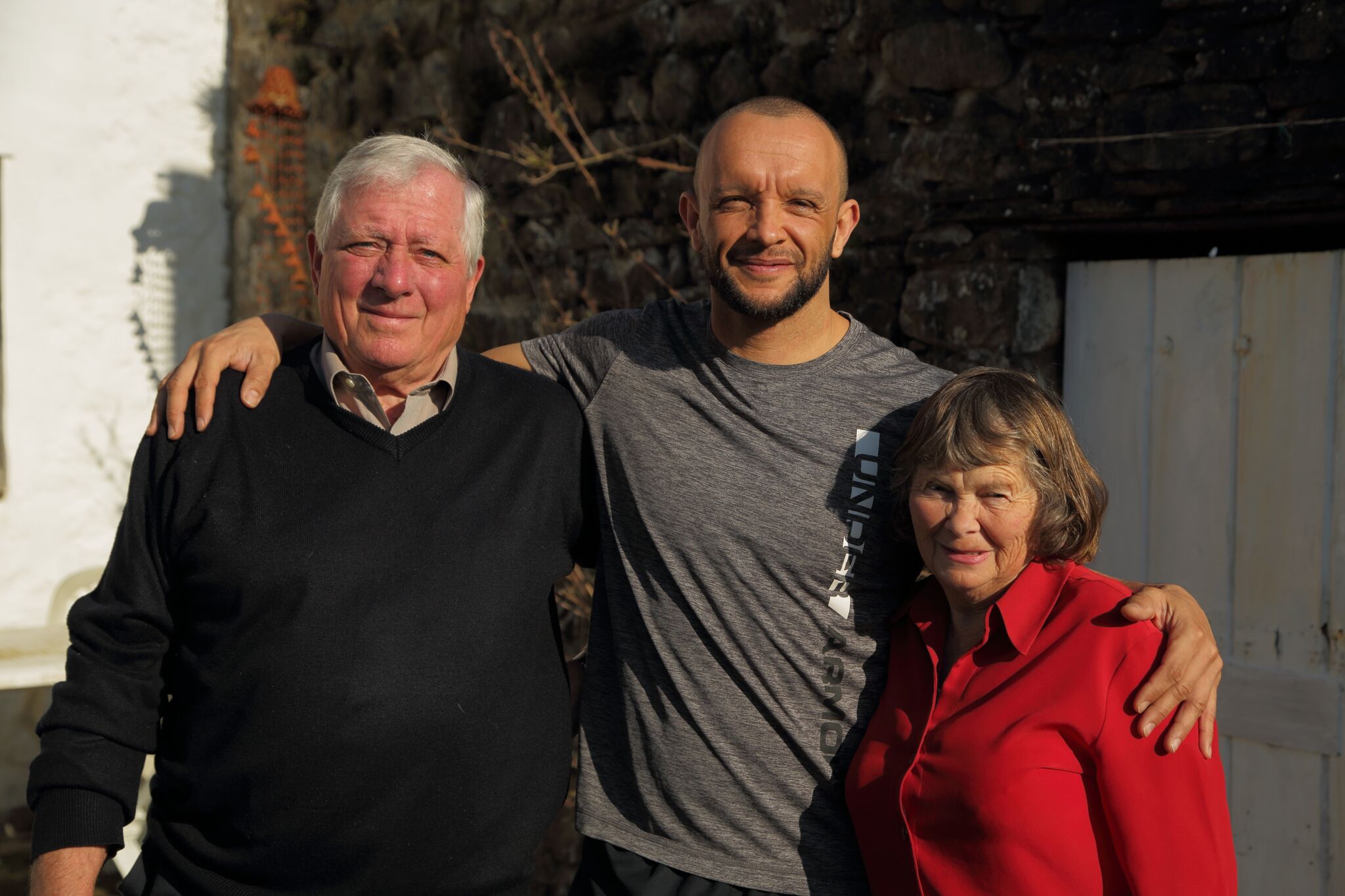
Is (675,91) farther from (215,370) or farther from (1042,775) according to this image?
(1042,775)

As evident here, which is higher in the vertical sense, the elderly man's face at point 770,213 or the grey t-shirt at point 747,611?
the elderly man's face at point 770,213

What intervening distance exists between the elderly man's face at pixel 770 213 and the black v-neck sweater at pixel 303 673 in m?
0.59

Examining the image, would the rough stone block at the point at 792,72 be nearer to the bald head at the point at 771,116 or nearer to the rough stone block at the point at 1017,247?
the rough stone block at the point at 1017,247

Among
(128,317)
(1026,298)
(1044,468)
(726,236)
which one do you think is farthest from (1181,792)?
(128,317)

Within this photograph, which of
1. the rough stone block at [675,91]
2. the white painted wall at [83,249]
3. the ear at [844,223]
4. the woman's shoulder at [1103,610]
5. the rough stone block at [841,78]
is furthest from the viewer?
the white painted wall at [83,249]

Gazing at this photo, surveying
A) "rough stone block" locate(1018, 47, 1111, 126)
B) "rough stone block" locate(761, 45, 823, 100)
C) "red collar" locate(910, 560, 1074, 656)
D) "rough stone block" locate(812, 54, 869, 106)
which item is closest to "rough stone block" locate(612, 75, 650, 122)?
"rough stone block" locate(761, 45, 823, 100)

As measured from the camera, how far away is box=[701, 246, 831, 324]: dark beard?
6.52ft

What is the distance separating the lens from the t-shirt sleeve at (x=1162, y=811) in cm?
154

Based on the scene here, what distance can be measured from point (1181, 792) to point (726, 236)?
114cm

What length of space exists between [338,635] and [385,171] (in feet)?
2.58

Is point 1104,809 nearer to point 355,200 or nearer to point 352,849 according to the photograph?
point 352,849

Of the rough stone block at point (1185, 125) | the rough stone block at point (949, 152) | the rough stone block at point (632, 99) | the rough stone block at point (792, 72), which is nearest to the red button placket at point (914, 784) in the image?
the rough stone block at point (1185, 125)

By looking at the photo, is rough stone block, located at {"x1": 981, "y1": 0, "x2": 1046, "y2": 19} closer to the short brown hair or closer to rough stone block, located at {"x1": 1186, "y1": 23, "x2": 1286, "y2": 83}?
rough stone block, located at {"x1": 1186, "y1": 23, "x2": 1286, "y2": 83}

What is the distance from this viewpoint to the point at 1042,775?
1.62 metres
